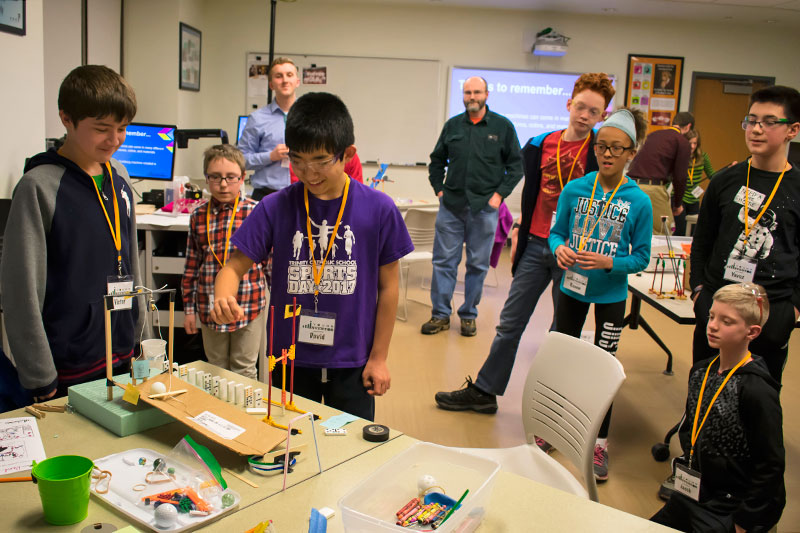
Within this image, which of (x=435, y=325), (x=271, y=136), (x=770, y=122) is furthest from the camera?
(x=435, y=325)

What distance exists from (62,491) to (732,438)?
5.85 feet

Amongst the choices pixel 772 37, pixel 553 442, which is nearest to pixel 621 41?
pixel 772 37

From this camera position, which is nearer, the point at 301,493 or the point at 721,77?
the point at 301,493

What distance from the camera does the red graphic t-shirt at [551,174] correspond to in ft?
9.36

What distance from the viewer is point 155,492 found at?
116 cm

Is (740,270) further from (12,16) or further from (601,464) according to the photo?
(12,16)

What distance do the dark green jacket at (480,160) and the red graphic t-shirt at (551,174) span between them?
1323 mm

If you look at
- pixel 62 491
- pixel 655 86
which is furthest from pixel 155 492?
pixel 655 86

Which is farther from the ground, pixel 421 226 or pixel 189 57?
pixel 189 57

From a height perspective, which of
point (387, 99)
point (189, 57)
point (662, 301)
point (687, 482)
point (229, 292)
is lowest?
point (687, 482)

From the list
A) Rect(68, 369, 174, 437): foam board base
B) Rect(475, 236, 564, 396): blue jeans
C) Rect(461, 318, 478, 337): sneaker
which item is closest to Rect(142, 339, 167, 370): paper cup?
Rect(68, 369, 174, 437): foam board base

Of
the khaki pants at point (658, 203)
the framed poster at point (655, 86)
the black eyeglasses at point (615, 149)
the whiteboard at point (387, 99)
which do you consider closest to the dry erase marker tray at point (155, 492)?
the black eyeglasses at point (615, 149)

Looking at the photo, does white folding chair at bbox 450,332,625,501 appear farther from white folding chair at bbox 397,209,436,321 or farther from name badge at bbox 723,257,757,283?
white folding chair at bbox 397,209,436,321

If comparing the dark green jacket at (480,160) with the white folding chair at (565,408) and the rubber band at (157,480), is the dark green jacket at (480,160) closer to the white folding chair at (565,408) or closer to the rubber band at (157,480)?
the white folding chair at (565,408)
